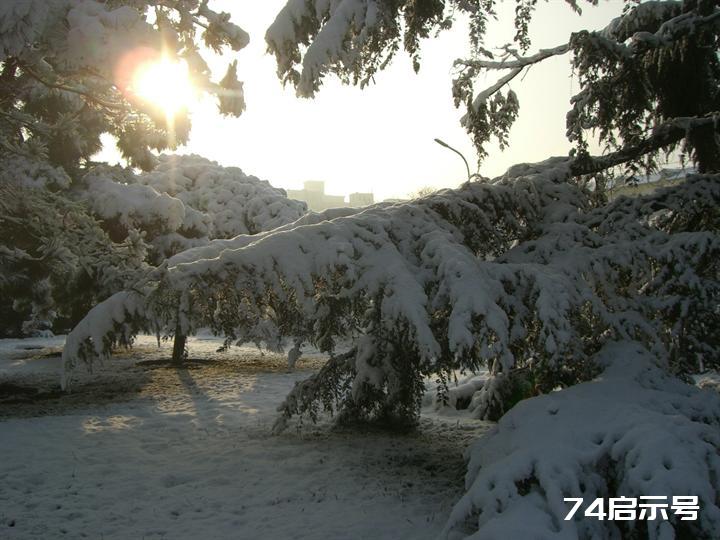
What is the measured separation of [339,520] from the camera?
4.98 m

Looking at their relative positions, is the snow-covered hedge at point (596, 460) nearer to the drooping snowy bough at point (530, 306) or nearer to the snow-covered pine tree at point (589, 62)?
the drooping snowy bough at point (530, 306)

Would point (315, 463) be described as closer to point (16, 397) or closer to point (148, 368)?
point (16, 397)

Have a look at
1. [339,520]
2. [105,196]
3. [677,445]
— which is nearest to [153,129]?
[105,196]

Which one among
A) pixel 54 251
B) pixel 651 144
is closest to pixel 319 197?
pixel 54 251

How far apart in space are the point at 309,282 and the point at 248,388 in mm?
7396

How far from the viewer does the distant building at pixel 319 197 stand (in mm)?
107312

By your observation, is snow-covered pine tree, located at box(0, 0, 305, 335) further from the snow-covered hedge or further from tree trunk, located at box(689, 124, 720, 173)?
tree trunk, located at box(689, 124, 720, 173)

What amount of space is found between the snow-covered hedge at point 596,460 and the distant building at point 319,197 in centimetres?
9963

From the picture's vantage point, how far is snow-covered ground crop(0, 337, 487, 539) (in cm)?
493

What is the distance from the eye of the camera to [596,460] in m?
3.70

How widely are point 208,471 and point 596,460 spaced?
4.35 meters

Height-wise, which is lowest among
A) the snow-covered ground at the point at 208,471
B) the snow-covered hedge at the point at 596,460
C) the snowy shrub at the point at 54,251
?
the snow-covered ground at the point at 208,471

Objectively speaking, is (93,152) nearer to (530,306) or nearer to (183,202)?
(183,202)

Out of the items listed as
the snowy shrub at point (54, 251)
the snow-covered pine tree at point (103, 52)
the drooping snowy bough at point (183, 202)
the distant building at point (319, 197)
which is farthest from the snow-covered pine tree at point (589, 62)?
the distant building at point (319, 197)
